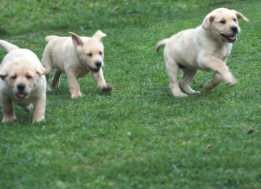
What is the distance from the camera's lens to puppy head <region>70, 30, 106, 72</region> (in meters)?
12.0

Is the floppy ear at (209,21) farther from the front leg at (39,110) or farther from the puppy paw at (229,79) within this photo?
the front leg at (39,110)

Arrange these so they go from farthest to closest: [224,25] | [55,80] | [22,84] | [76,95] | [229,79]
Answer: [55,80]
[76,95]
[224,25]
[229,79]
[22,84]

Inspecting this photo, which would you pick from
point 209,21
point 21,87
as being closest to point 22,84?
point 21,87

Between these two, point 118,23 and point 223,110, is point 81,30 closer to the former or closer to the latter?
point 118,23

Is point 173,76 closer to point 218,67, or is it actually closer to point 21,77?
point 218,67

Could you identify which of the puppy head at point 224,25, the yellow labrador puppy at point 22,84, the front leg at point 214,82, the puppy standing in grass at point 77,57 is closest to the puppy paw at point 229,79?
the front leg at point 214,82

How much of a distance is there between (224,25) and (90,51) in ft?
6.82

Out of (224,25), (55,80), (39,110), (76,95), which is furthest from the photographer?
(55,80)

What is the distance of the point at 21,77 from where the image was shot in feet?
32.4

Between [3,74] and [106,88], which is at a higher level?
[3,74]

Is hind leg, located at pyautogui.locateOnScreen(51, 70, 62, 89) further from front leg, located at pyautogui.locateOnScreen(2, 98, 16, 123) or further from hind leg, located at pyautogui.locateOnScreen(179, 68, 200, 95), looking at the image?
front leg, located at pyautogui.locateOnScreen(2, 98, 16, 123)

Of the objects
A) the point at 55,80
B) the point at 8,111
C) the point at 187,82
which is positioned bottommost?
the point at 55,80

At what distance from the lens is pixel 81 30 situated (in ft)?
68.8

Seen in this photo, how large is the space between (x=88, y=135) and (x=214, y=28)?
115 inches
